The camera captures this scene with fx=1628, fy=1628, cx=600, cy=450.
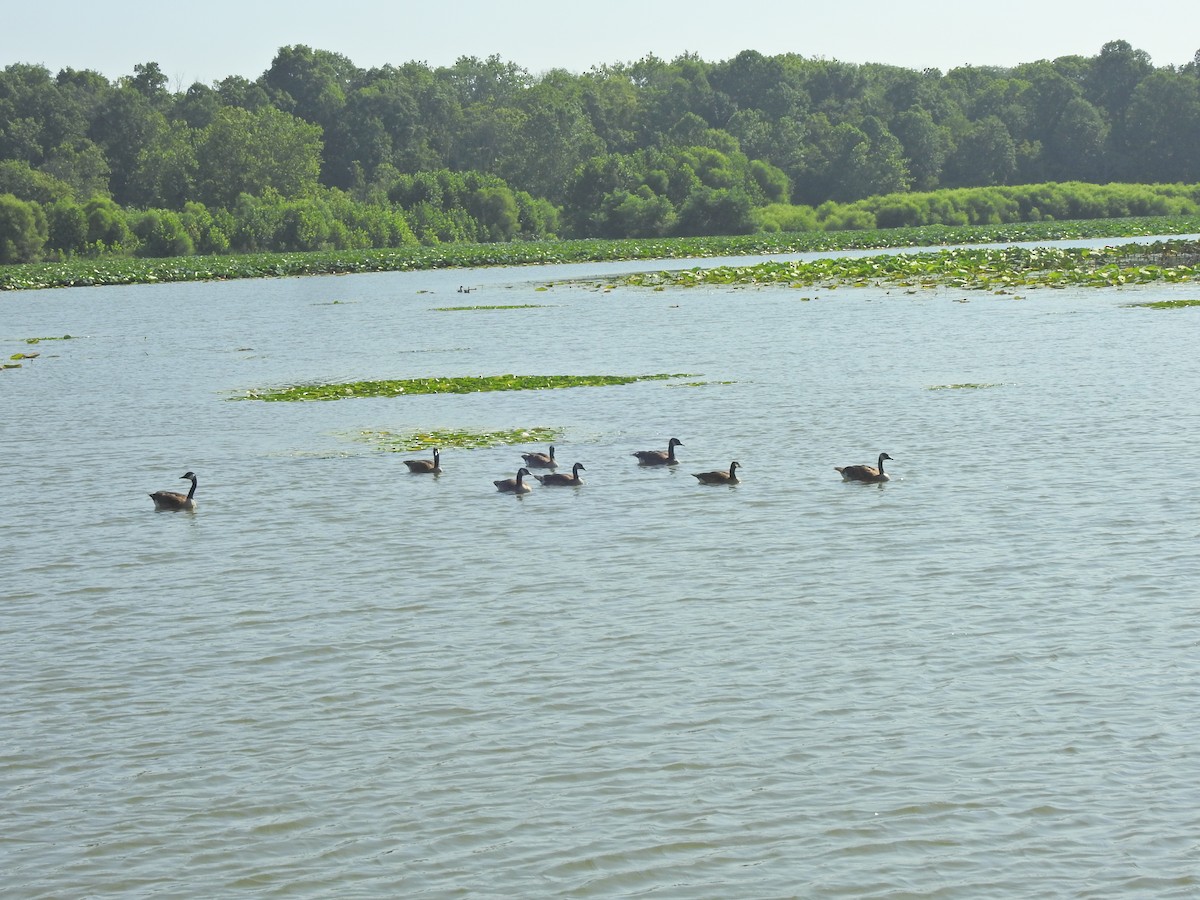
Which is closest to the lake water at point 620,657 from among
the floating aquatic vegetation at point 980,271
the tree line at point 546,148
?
the floating aquatic vegetation at point 980,271

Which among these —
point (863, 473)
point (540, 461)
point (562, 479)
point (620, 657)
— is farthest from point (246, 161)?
point (620, 657)

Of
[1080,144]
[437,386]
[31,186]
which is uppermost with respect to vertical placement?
[1080,144]

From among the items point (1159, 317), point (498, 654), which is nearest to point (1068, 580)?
point (498, 654)

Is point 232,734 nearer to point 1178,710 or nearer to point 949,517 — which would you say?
point 1178,710

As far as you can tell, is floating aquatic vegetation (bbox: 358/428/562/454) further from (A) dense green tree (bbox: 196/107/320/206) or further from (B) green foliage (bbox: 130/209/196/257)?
(A) dense green tree (bbox: 196/107/320/206)

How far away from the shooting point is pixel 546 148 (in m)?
154

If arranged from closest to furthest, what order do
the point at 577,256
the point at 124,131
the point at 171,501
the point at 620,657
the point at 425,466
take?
1. the point at 620,657
2. the point at 171,501
3. the point at 425,466
4. the point at 577,256
5. the point at 124,131

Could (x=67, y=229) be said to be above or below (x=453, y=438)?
above

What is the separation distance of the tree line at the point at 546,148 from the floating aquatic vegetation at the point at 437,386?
82645mm

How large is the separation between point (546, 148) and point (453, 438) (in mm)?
131310

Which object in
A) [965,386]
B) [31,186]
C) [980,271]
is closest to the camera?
[965,386]

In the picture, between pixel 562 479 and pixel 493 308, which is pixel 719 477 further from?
pixel 493 308

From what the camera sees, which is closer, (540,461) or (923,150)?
(540,461)

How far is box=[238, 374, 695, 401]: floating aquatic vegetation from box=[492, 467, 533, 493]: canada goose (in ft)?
36.3
